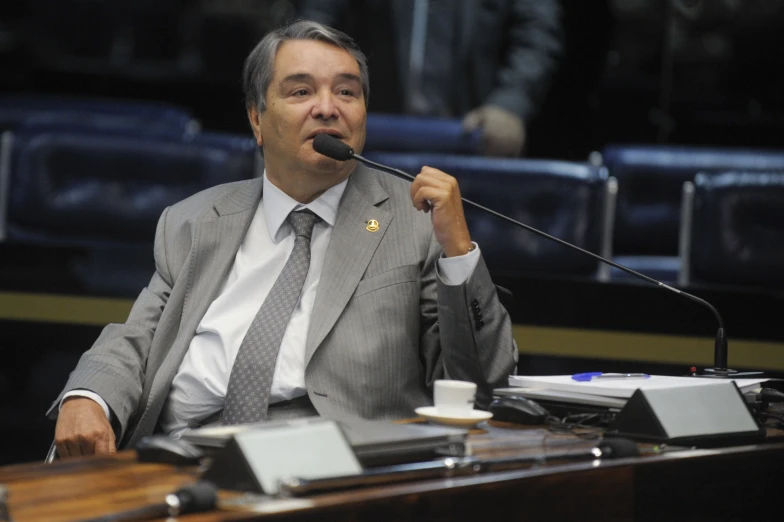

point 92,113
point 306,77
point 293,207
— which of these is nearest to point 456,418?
point 293,207

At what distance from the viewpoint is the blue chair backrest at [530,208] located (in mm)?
2895

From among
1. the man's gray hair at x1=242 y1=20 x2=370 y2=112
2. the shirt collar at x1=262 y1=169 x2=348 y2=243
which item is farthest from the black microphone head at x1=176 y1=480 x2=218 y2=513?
the man's gray hair at x1=242 y1=20 x2=370 y2=112

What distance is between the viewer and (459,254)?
6.25 ft

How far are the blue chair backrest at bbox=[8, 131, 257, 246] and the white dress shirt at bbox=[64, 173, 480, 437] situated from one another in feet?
2.95

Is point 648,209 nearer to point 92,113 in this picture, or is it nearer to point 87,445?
point 87,445

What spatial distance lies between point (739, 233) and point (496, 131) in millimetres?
1215

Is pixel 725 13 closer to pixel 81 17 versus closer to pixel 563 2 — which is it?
pixel 563 2

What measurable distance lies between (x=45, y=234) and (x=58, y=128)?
306mm

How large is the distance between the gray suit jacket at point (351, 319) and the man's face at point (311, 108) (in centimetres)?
8

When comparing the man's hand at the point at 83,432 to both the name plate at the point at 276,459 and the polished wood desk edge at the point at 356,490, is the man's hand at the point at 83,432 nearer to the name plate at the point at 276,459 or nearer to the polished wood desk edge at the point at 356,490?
the polished wood desk edge at the point at 356,490

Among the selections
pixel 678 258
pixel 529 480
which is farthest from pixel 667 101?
pixel 529 480

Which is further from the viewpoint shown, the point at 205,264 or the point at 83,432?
the point at 205,264

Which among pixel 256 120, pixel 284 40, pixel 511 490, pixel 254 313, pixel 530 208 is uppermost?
pixel 284 40

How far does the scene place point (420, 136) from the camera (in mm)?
3678
